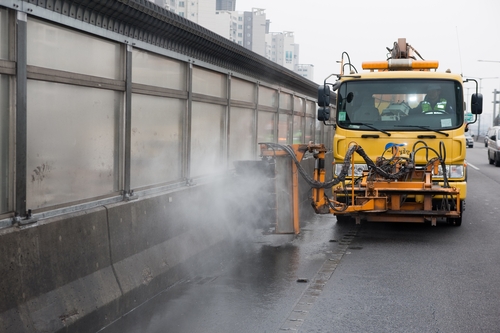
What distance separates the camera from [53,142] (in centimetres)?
627

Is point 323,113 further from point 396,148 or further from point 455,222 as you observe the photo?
point 455,222

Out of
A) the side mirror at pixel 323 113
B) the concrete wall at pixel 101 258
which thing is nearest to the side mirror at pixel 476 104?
the side mirror at pixel 323 113

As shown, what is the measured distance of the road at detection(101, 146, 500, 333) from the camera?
20.9 feet

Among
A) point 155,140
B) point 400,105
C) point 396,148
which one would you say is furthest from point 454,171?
point 155,140

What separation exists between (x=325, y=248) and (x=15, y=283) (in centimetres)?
625

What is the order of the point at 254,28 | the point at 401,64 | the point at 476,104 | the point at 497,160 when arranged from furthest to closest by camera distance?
the point at 254,28 < the point at 497,160 < the point at 401,64 < the point at 476,104

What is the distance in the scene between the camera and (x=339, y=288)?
7.83 meters

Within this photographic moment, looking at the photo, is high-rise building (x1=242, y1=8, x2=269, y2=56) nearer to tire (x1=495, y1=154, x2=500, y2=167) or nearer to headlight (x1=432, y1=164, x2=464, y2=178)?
tire (x1=495, y1=154, x2=500, y2=167)

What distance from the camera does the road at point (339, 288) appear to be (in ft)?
20.9

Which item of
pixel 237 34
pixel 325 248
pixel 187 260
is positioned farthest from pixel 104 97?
pixel 237 34

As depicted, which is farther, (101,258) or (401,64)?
(401,64)

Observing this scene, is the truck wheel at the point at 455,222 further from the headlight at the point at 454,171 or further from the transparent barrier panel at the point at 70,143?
the transparent barrier panel at the point at 70,143

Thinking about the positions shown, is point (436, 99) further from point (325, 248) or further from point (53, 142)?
point (53, 142)

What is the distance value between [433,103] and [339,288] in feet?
19.5
